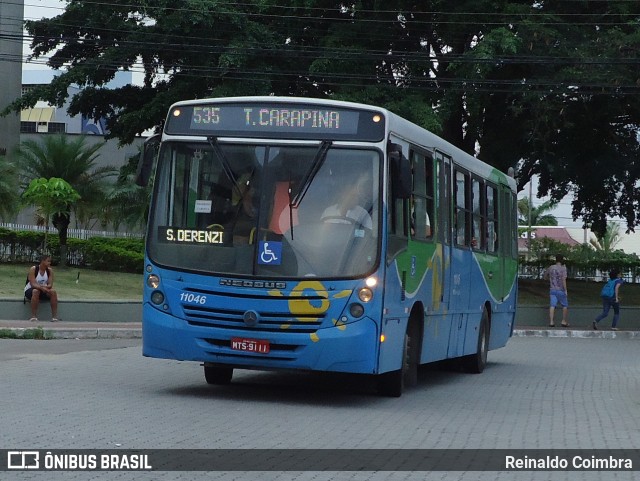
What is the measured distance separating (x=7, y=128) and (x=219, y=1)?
1529 centimetres

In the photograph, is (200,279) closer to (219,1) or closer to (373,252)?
(373,252)

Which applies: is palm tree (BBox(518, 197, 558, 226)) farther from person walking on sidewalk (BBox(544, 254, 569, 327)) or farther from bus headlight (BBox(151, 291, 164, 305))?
bus headlight (BBox(151, 291, 164, 305))

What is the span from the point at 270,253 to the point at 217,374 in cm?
250

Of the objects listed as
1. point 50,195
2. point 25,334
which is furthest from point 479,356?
point 50,195

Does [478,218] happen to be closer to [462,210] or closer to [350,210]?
[462,210]

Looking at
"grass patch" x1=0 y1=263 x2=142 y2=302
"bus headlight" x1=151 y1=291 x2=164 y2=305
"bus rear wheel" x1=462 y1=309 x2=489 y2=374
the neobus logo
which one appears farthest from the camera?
"grass patch" x1=0 y1=263 x2=142 y2=302

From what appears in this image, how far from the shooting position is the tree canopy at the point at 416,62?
34031 millimetres

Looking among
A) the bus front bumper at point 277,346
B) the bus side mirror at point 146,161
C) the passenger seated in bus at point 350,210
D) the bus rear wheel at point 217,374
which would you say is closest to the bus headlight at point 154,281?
the bus front bumper at point 277,346

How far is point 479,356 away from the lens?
18875 mm

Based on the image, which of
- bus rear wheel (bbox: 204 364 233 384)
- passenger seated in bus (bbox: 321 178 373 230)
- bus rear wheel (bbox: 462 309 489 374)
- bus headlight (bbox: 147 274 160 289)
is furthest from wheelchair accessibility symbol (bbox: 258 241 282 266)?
bus rear wheel (bbox: 462 309 489 374)

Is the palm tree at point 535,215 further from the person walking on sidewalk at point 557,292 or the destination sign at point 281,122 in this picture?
the destination sign at point 281,122

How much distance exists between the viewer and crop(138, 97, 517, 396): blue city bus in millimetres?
12492

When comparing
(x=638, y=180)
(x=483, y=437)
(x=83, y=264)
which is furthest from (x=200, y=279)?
(x=638, y=180)

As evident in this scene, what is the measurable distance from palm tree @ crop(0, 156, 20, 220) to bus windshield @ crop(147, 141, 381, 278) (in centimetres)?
2814
